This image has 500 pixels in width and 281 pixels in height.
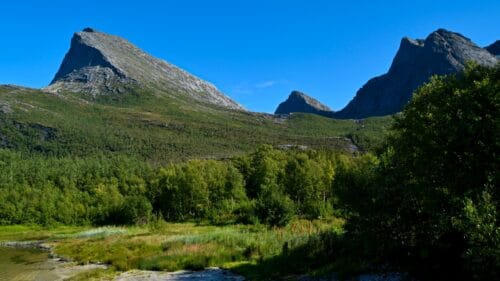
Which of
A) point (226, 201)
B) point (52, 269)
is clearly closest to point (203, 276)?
point (52, 269)

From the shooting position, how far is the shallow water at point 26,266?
129ft

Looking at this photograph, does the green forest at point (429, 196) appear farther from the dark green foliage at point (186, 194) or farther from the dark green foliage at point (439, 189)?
the dark green foliage at point (186, 194)

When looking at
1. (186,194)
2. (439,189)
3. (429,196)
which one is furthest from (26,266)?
(186,194)

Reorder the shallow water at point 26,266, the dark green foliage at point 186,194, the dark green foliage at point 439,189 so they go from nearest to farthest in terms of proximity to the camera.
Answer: the dark green foliage at point 439,189 → the shallow water at point 26,266 → the dark green foliage at point 186,194

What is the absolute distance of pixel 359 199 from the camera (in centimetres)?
2966

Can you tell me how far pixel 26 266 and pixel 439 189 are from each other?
4214 centimetres

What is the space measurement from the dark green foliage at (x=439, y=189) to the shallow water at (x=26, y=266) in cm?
2648

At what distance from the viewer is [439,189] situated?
22.3m

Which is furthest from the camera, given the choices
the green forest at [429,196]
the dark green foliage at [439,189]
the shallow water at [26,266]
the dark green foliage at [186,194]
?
the dark green foliage at [186,194]

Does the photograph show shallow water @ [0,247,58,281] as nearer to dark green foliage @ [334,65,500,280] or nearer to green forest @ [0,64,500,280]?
green forest @ [0,64,500,280]

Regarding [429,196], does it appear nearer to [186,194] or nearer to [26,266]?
[26,266]

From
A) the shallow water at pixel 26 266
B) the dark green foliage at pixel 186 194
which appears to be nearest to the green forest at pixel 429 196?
the shallow water at pixel 26 266

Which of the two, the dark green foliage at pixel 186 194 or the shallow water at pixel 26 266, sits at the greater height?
the dark green foliage at pixel 186 194

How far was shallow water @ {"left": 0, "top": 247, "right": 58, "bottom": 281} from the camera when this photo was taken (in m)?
39.2
